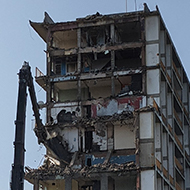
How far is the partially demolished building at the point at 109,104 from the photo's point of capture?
60.1 meters

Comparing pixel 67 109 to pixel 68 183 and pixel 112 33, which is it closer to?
pixel 112 33

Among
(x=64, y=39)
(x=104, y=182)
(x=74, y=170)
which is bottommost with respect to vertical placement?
(x=104, y=182)

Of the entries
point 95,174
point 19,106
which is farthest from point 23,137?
point 95,174

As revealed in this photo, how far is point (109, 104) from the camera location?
A: 66125 millimetres

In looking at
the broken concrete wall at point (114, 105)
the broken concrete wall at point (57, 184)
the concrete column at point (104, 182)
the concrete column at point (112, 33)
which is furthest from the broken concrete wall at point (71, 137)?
the concrete column at point (112, 33)

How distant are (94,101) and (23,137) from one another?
97.4ft

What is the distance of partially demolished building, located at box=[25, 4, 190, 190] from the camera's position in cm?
6012

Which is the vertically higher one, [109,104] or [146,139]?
[109,104]

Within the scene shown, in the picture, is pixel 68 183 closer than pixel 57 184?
Yes

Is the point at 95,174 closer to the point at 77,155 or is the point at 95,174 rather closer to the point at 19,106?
the point at 77,155

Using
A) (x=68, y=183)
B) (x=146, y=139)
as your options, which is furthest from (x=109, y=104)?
(x=68, y=183)

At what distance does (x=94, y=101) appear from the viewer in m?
66.7

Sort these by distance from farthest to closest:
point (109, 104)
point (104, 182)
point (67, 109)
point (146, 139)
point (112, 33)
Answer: point (112, 33) < point (67, 109) < point (109, 104) < point (104, 182) < point (146, 139)

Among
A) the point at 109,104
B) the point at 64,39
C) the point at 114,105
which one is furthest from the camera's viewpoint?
the point at 64,39
